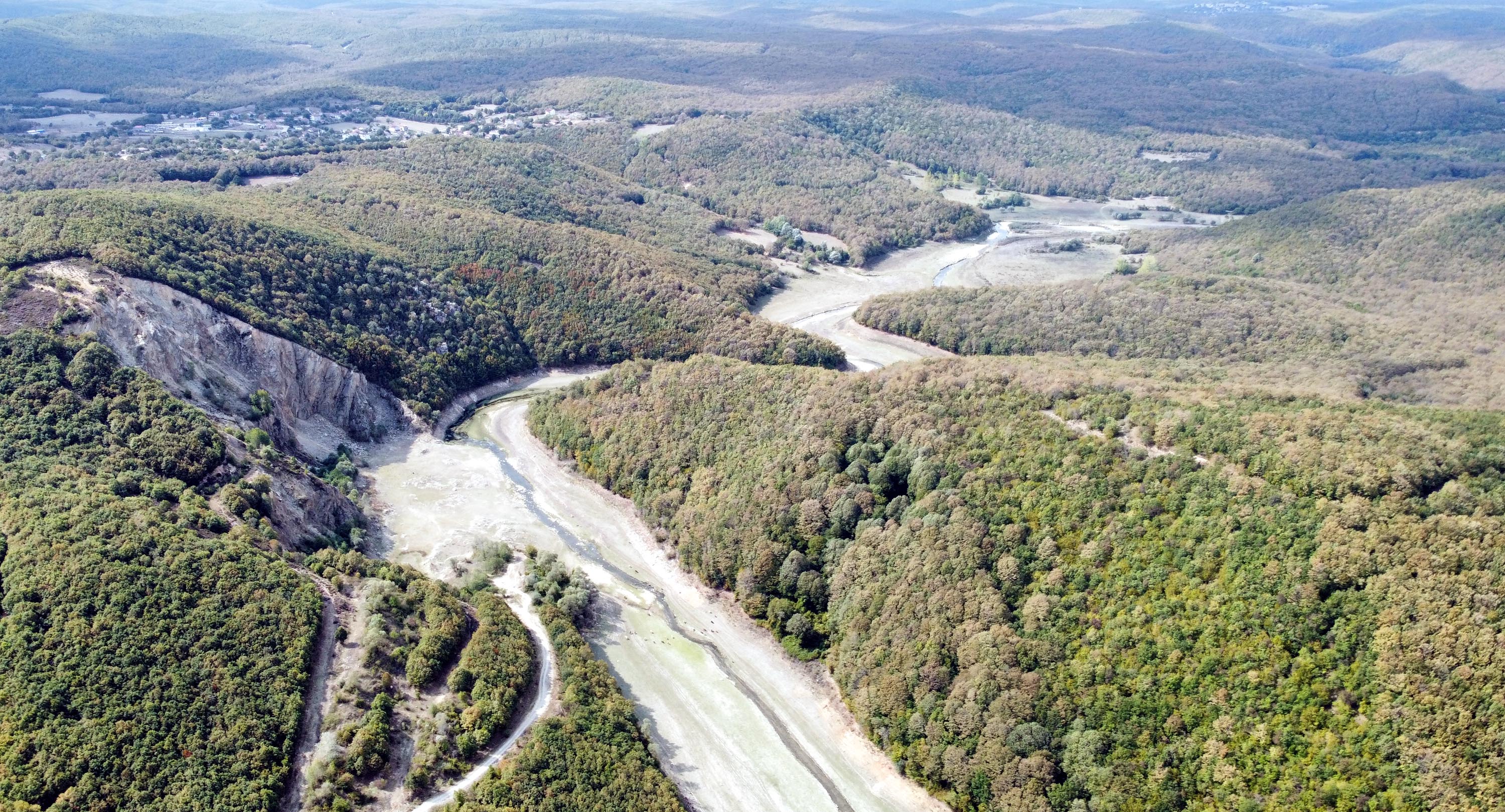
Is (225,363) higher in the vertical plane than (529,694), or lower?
higher

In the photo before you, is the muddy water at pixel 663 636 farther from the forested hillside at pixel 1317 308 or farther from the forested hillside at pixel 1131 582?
the forested hillside at pixel 1317 308

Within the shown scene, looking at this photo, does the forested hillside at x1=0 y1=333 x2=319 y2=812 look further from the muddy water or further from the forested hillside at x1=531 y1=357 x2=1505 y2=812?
the forested hillside at x1=531 y1=357 x2=1505 y2=812

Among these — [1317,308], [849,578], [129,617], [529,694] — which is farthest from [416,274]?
[1317,308]

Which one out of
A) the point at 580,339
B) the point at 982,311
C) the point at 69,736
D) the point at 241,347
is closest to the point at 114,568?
the point at 69,736

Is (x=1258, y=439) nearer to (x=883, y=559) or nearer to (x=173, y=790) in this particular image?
(x=883, y=559)

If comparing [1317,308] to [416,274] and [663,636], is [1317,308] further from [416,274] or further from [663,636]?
[416,274]

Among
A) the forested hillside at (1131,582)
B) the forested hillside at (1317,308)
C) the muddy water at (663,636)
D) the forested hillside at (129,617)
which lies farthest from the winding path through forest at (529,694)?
the forested hillside at (1317,308)
